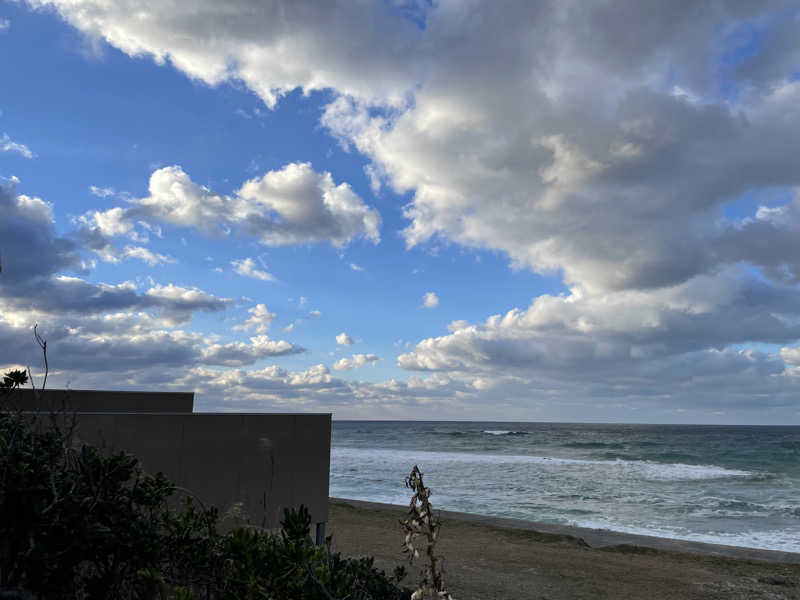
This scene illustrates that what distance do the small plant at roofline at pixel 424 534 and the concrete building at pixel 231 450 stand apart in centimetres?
437

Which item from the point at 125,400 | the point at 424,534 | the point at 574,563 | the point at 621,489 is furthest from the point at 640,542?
the point at 424,534

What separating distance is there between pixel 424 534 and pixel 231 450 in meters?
6.31

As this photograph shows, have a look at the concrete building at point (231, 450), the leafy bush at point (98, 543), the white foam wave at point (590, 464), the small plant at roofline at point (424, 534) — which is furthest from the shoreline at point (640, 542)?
the white foam wave at point (590, 464)

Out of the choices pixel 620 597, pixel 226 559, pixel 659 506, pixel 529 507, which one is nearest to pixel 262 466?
pixel 226 559

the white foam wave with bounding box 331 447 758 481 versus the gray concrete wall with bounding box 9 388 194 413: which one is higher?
the gray concrete wall with bounding box 9 388 194 413

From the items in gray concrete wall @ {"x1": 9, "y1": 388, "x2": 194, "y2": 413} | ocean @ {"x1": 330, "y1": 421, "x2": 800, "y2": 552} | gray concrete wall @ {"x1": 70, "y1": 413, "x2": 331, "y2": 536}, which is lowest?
ocean @ {"x1": 330, "y1": 421, "x2": 800, "y2": 552}

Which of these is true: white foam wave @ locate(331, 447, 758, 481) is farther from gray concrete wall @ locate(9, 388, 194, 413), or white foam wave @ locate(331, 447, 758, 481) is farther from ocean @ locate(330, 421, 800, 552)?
gray concrete wall @ locate(9, 388, 194, 413)

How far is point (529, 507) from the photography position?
2191cm

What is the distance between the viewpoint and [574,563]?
11.9m

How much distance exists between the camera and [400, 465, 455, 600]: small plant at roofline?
163cm

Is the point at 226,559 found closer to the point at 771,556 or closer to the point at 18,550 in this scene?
the point at 18,550

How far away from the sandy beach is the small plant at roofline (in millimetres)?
7652

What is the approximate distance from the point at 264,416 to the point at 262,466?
2.24 feet

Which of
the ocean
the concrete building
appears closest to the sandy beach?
the concrete building
